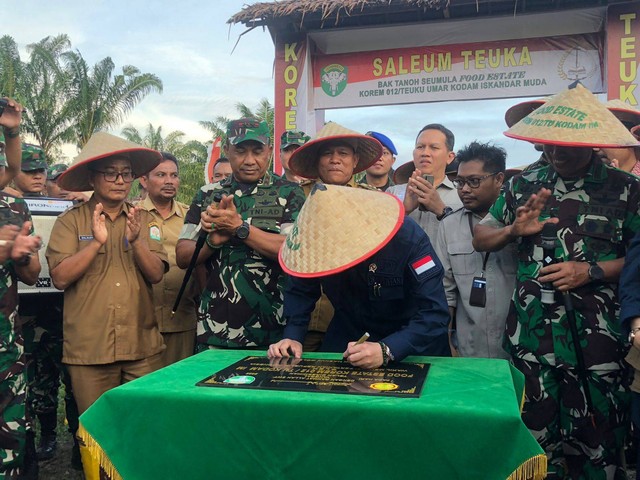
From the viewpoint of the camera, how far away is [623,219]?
269 cm

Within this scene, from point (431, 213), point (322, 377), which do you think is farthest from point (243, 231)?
point (431, 213)

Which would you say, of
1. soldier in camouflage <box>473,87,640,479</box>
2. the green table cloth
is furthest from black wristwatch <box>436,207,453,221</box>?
the green table cloth

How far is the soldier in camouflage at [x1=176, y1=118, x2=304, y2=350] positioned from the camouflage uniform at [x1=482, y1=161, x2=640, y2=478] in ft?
4.25

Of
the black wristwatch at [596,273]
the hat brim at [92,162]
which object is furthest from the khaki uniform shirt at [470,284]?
the hat brim at [92,162]

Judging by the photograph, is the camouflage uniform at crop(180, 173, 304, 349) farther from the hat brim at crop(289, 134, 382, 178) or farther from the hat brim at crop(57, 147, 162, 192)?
the hat brim at crop(57, 147, 162, 192)

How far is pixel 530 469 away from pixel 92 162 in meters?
2.83

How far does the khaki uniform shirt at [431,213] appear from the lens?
3791mm

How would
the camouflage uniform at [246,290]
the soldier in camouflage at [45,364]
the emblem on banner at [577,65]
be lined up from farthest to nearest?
the emblem on banner at [577,65] → the soldier in camouflage at [45,364] → the camouflage uniform at [246,290]

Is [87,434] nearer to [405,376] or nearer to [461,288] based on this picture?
[405,376]

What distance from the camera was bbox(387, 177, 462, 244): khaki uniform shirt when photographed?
3.79 m

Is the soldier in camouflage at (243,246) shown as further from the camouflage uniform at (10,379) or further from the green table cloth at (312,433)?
the green table cloth at (312,433)

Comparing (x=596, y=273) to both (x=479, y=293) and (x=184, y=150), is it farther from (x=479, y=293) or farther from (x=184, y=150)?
(x=184, y=150)

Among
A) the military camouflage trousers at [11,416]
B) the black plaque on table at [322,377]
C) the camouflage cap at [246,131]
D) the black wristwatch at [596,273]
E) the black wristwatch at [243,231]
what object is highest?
the camouflage cap at [246,131]

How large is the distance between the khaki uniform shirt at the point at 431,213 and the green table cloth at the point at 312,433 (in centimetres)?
176
